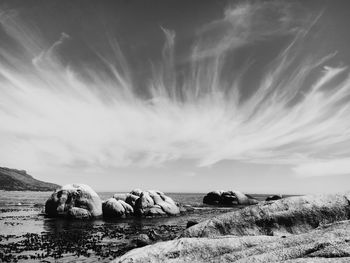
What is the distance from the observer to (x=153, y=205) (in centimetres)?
4706

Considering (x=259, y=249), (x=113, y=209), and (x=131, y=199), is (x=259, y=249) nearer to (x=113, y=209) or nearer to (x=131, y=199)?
(x=113, y=209)

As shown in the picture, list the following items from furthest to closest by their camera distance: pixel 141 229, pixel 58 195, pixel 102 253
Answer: pixel 58 195 < pixel 141 229 < pixel 102 253

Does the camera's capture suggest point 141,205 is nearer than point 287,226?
No

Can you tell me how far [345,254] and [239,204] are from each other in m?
82.1

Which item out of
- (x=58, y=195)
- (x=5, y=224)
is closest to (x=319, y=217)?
(x=5, y=224)

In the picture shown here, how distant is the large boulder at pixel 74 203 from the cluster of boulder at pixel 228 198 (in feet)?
167

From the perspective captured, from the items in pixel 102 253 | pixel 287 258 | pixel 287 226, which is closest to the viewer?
pixel 287 258

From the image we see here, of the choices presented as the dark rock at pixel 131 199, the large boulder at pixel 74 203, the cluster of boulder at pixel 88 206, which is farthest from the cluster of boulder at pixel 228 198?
the large boulder at pixel 74 203

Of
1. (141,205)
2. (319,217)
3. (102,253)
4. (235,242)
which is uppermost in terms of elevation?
(141,205)

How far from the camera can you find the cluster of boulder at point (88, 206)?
134ft

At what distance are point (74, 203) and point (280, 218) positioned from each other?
36.6 metres

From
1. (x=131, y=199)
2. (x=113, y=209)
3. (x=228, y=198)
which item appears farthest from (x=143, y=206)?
(x=228, y=198)

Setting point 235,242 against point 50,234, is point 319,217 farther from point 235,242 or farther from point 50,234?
point 50,234

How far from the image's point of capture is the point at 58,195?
143ft
